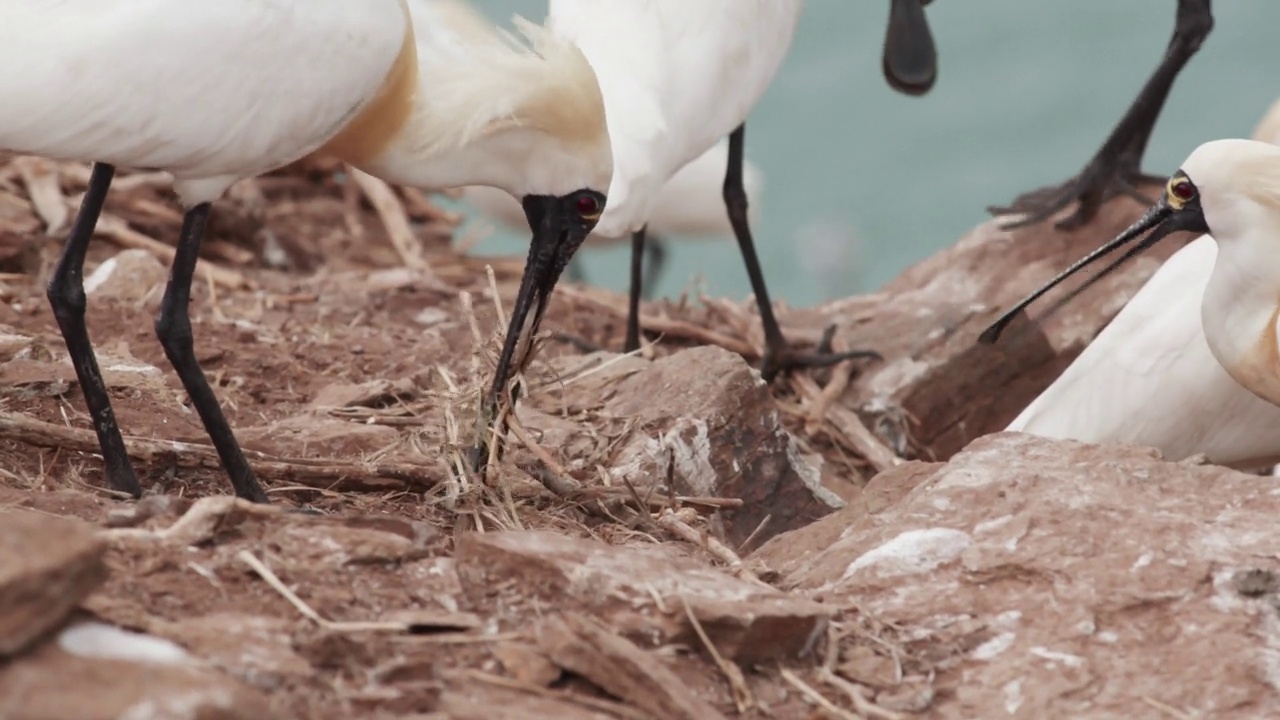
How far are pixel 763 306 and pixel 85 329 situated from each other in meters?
3.08

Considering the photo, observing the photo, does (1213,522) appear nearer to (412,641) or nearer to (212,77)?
(412,641)

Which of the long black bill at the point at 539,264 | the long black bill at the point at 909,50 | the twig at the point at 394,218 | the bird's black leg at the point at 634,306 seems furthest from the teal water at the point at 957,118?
the long black bill at the point at 539,264

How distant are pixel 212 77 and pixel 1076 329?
3.97 m

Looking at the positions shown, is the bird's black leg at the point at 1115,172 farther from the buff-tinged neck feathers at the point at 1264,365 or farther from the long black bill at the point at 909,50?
the buff-tinged neck feathers at the point at 1264,365

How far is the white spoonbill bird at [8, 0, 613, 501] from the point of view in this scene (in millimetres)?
4039

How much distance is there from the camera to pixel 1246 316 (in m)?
5.27

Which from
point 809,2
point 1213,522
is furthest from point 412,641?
point 809,2

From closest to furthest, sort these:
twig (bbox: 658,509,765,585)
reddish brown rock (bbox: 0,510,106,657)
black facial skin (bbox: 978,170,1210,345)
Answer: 1. reddish brown rock (bbox: 0,510,106,657)
2. twig (bbox: 658,509,765,585)
3. black facial skin (bbox: 978,170,1210,345)

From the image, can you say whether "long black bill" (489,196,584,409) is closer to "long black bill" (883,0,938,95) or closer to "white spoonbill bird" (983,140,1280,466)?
"white spoonbill bird" (983,140,1280,466)

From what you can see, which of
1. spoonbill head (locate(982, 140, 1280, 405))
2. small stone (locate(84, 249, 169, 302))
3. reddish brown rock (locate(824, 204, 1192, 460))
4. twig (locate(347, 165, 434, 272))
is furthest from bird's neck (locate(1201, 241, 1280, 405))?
twig (locate(347, 165, 434, 272))

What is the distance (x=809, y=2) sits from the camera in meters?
20.6

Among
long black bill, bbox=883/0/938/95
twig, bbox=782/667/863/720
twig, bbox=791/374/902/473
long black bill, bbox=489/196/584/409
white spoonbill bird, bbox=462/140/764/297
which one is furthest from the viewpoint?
white spoonbill bird, bbox=462/140/764/297

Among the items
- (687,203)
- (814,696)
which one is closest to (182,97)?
(814,696)

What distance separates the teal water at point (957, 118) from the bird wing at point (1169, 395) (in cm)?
1084
